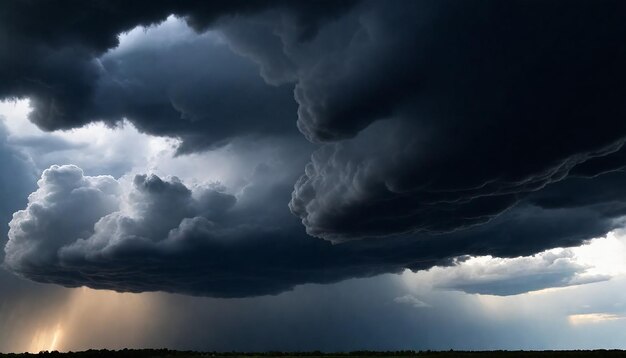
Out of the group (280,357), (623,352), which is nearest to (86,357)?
(280,357)

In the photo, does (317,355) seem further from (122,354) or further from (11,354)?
(11,354)

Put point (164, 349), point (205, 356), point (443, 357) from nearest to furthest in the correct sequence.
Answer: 1. point (443, 357)
2. point (205, 356)
3. point (164, 349)

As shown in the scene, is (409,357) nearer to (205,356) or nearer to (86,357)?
(205,356)

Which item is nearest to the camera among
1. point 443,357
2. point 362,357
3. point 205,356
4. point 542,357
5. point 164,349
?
point 542,357

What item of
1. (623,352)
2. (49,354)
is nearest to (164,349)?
(49,354)

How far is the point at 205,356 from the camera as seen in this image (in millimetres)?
113875

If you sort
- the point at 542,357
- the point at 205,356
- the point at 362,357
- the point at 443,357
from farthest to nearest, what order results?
the point at 205,356
the point at 362,357
the point at 443,357
the point at 542,357

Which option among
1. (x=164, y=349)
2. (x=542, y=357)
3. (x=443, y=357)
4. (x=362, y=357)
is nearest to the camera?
(x=542, y=357)

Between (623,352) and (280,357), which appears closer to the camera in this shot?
(623,352)

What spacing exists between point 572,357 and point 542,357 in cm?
794

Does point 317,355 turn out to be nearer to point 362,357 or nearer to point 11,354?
point 362,357

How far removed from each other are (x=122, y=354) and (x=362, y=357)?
181 ft

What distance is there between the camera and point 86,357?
116 metres

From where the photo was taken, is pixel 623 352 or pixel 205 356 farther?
pixel 205 356
